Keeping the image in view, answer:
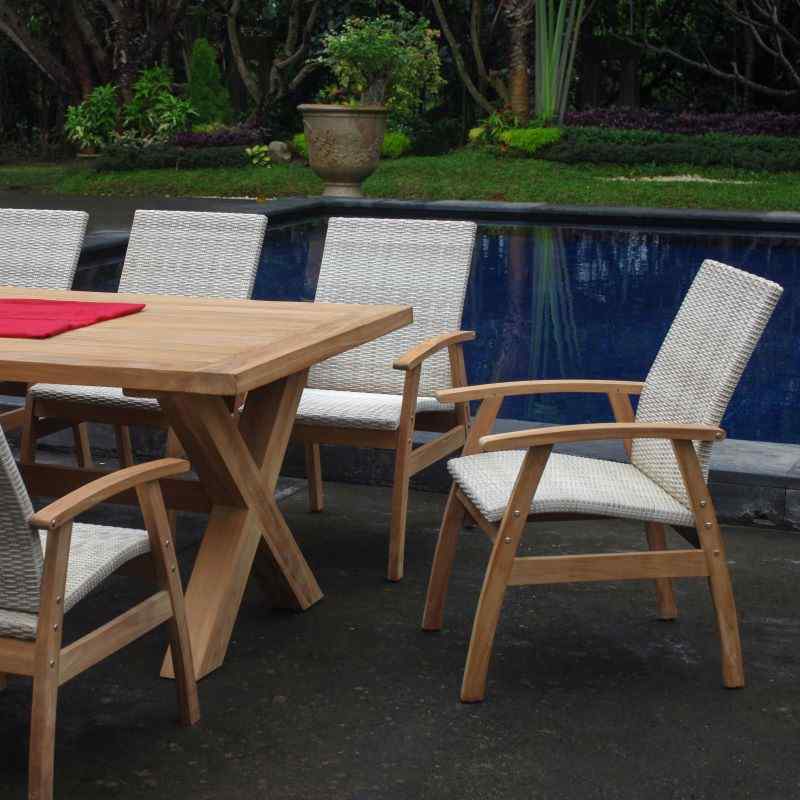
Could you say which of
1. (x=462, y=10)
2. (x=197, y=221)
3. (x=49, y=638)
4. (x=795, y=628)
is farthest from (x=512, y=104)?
(x=49, y=638)

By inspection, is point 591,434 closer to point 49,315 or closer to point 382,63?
point 49,315

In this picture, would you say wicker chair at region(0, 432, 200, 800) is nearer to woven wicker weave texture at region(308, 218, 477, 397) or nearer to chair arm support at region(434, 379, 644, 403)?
chair arm support at region(434, 379, 644, 403)

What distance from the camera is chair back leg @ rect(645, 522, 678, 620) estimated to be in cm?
335

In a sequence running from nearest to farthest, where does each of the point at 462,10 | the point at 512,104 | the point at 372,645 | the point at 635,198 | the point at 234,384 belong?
1. the point at 234,384
2. the point at 372,645
3. the point at 635,198
4. the point at 512,104
5. the point at 462,10

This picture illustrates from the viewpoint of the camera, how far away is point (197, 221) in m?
4.41

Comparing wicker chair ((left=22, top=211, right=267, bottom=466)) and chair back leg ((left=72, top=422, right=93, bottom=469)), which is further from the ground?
wicker chair ((left=22, top=211, right=267, bottom=466))

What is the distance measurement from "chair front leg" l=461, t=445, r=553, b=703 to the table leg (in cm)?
58

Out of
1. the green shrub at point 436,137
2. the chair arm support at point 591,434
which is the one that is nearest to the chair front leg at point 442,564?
the chair arm support at point 591,434

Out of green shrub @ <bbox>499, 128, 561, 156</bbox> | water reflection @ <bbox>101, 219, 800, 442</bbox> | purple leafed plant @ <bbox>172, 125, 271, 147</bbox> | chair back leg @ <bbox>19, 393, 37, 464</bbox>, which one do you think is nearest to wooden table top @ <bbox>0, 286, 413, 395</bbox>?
chair back leg @ <bbox>19, 393, 37, 464</bbox>

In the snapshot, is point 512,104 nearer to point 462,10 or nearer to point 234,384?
point 462,10

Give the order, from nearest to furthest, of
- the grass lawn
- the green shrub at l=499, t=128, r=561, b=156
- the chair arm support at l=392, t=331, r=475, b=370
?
the chair arm support at l=392, t=331, r=475, b=370, the grass lawn, the green shrub at l=499, t=128, r=561, b=156

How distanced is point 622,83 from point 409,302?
14.2 metres

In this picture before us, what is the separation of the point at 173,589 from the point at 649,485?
3.71 ft

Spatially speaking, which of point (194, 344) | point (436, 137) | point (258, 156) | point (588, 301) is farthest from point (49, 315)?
point (436, 137)
